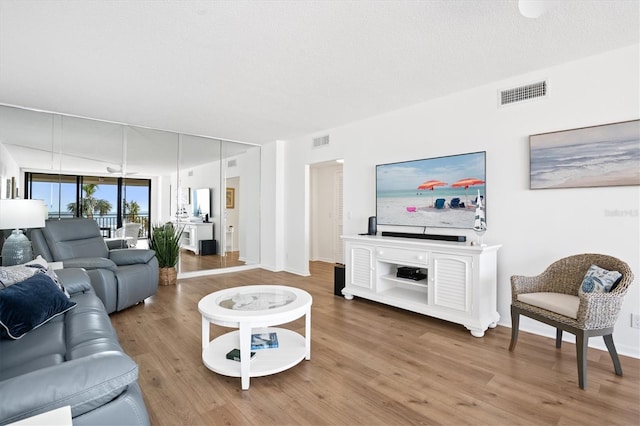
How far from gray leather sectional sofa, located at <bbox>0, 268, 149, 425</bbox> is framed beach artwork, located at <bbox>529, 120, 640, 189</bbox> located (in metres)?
3.45

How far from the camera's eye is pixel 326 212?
7195 millimetres

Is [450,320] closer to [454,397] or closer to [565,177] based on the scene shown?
[454,397]

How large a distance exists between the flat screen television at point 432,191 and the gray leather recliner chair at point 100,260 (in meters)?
3.06

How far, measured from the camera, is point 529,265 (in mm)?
3090

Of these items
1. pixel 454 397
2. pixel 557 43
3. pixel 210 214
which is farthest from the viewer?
pixel 210 214

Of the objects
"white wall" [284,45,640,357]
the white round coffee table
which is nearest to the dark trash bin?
"white wall" [284,45,640,357]

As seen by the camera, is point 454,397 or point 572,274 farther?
point 572,274

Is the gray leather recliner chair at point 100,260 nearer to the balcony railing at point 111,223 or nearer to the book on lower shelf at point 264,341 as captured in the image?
the balcony railing at point 111,223

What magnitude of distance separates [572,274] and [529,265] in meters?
0.46

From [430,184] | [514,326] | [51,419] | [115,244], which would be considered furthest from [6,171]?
[514,326]

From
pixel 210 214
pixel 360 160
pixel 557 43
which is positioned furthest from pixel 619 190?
pixel 210 214

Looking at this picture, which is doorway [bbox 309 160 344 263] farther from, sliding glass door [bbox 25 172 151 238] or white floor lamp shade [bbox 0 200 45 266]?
white floor lamp shade [bbox 0 200 45 266]

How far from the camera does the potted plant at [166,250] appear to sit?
4887 mm

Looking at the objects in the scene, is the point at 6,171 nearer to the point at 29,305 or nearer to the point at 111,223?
the point at 111,223
